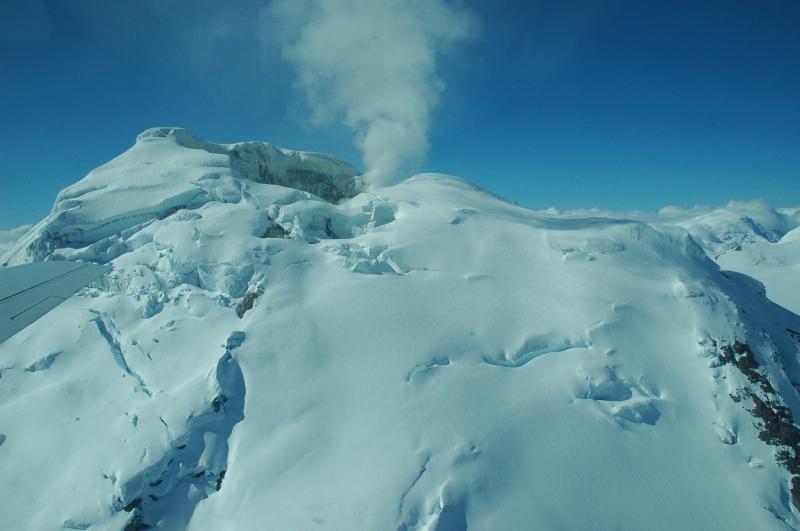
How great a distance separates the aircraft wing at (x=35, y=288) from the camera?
8.00 m

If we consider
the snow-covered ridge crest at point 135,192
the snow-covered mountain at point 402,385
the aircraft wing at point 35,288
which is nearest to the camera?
the snow-covered mountain at point 402,385

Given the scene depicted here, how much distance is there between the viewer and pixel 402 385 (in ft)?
30.6

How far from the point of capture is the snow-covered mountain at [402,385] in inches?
302

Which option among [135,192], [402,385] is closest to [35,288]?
[135,192]

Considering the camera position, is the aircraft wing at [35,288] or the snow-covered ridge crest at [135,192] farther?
the snow-covered ridge crest at [135,192]

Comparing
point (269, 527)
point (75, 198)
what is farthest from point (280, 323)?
point (75, 198)

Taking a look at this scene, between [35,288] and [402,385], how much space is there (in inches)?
385

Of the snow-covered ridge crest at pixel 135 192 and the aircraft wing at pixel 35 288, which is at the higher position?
the snow-covered ridge crest at pixel 135 192

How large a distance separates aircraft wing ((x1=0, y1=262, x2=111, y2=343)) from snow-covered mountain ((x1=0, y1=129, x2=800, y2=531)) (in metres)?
1.11

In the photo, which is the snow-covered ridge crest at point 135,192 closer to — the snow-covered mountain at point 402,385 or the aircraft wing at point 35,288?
the snow-covered mountain at point 402,385

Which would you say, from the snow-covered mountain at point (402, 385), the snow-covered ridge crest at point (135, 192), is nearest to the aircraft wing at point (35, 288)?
the snow-covered mountain at point (402, 385)

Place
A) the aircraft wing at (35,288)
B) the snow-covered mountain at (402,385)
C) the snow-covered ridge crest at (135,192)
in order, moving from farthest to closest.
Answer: the snow-covered ridge crest at (135,192) < the aircraft wing at (35,288) < the snow-covered mountain at (402,385)

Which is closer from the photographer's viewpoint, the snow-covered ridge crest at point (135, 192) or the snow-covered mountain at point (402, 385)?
the snow-covered mountain at point (402, 385)

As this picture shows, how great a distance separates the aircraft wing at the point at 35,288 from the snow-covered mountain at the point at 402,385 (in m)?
1.11
